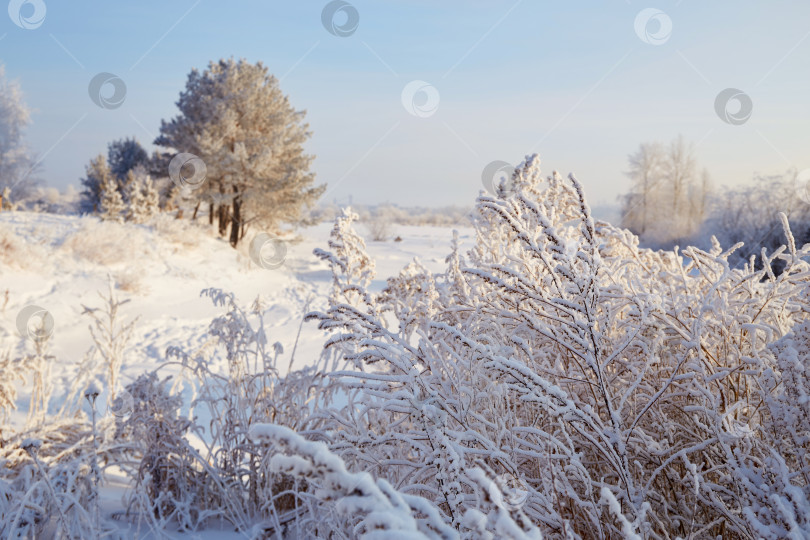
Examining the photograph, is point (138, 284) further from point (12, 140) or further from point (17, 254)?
point (12, 140)

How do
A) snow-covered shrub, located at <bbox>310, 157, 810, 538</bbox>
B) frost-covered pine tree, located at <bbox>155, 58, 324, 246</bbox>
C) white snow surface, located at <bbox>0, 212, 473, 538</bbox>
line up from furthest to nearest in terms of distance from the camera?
frost-covered pine tree, located at <bbox>155, 58, 324, 246</bbox>
white snow surface, located at <bbox>0, 212, 473, 538</bbox>
snow-covered shrub, located at <bbox>310, 157, 810, 538</bbox>

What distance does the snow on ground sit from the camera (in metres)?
7.33

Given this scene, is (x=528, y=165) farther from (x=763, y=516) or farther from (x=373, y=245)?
(x=373, y=245)

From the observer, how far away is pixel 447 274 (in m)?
3.07

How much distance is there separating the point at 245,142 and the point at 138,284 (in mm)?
10211

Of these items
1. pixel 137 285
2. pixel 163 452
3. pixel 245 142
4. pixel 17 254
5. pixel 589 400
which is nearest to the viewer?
pixel 589 400

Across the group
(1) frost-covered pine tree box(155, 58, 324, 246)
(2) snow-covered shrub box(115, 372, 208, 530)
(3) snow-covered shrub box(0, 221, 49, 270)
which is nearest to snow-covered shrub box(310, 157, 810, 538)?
(2) snow-covered shrub box(115, 372, 208, 530)

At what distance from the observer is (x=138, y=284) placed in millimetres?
9766

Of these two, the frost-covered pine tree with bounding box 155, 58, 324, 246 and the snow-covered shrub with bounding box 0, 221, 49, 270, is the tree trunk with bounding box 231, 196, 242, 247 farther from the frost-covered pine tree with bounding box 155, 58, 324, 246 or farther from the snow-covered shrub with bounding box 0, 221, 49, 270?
the snow-covered shrub with bounding box 0, 221, 49, 270

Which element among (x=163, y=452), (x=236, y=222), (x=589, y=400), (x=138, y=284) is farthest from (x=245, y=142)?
(x=589, y=400)

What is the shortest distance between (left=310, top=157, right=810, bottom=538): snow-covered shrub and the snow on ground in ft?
11.8

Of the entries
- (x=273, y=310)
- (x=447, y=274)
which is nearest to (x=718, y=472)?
(x=447, y=274)

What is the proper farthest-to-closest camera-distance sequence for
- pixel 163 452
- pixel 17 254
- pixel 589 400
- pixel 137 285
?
pixel 137 285 → pixel 17 254 → pixel 163 452 → pixel 589 400

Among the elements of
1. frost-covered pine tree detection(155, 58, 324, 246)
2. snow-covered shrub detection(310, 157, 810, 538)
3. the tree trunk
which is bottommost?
snow-covered shrub detection(310, 157, 810, 538)
